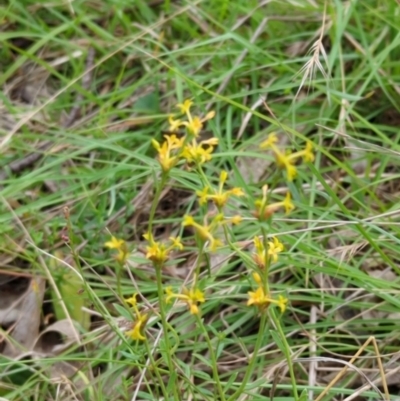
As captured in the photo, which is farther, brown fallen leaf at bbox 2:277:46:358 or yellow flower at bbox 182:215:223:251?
brown fallen leaf at bbox 2:277:46:358

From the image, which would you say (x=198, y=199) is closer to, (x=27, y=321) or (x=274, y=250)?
(x=27, y=321)

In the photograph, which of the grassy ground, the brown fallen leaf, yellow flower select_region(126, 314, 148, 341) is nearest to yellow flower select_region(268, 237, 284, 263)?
the grassy ground

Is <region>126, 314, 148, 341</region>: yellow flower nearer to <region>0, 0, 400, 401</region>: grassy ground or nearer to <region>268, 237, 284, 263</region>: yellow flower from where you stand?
<region>0, 0, 400, 401</region>: grassy ground

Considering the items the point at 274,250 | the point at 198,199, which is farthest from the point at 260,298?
the point at 198,199

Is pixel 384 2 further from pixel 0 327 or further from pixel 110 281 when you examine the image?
pixel 0 327

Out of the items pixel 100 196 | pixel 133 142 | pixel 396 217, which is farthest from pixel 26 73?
pixel 396 217

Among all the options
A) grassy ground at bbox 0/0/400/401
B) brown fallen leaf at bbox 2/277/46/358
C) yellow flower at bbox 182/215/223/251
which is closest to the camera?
yellow flower at bbox 182/215/223/251

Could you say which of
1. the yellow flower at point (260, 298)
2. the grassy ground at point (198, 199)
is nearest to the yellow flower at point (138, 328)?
the grassy ground at point (198, 199)

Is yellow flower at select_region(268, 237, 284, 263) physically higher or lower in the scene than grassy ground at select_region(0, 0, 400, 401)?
higher

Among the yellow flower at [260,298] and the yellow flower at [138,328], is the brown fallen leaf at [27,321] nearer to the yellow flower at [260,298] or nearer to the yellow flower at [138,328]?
the yellow flower at [138,328]
